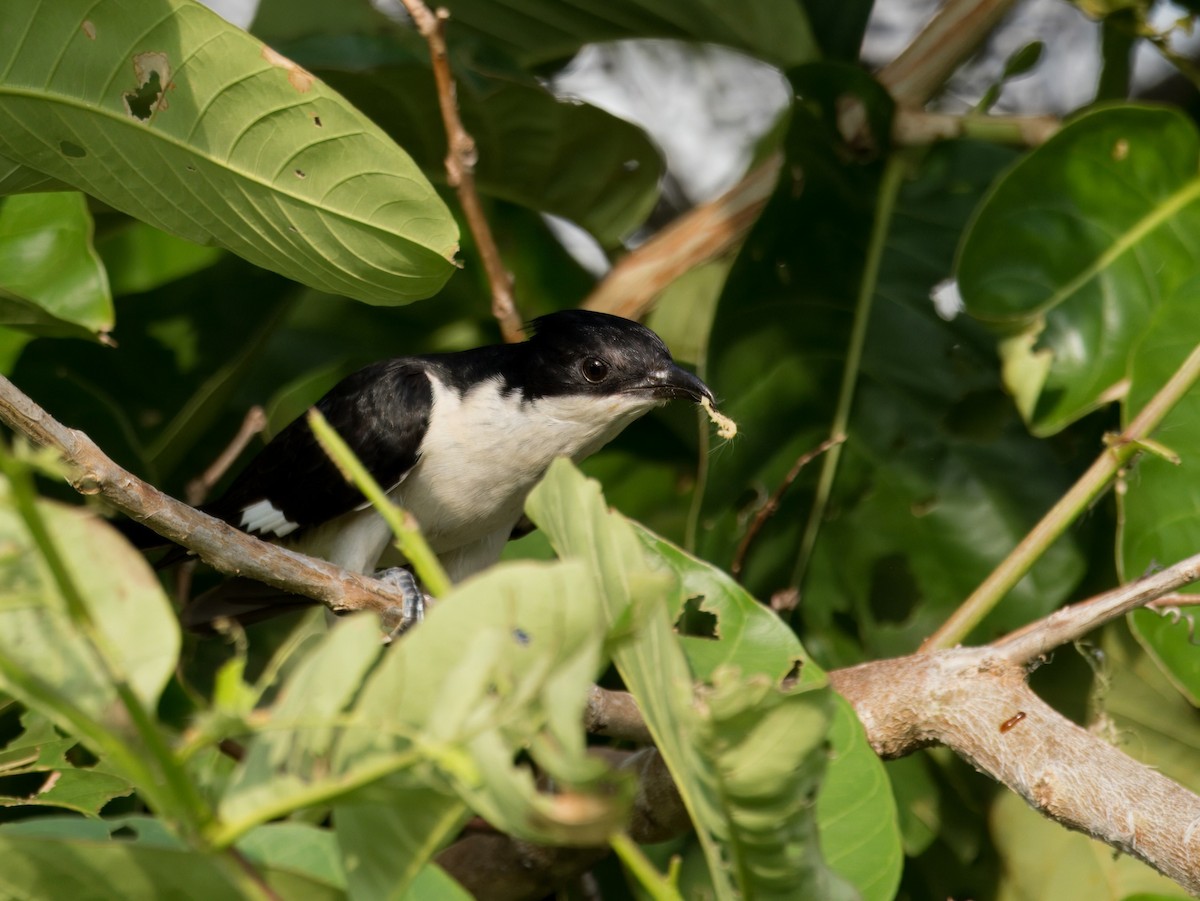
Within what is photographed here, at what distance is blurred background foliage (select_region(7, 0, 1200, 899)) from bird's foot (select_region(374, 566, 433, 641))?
382mm

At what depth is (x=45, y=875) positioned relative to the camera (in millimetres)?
1104

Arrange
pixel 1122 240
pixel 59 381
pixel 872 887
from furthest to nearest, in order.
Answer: pixel 1122 240, pixel 59 381, pixel 872 887

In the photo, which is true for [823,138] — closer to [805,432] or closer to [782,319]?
[782,319]

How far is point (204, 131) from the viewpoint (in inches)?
83.3

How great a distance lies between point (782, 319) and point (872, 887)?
6.22 ft

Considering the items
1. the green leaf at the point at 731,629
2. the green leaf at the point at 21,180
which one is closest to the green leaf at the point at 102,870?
the green leaf at the point at 731,629

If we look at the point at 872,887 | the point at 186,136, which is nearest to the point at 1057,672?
the point at 872,887

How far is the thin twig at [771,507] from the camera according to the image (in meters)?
3.12

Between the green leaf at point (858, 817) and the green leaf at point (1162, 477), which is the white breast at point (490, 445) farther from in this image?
the green leaf at point (858, 817)

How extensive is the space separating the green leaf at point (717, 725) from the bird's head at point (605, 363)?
1818 mm

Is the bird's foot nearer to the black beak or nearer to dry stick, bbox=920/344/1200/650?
the black beak

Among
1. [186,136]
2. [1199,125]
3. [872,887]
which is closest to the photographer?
[872,887]

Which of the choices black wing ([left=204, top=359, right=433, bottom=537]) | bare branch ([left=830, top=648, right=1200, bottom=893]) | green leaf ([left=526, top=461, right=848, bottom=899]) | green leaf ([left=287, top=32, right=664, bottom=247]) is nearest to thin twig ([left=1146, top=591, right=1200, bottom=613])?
bare branch ([left=830, top=648, right=1200, bottom=893])

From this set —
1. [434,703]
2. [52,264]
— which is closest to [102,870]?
[434,703]
